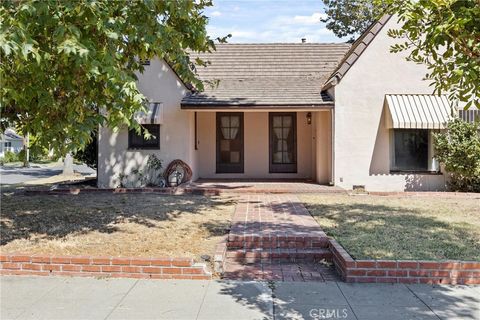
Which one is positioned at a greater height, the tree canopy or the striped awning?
the tree canopy

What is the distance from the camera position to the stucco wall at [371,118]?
15039 millimetres

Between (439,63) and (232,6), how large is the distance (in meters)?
9.98

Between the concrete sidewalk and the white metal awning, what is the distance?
922 cm

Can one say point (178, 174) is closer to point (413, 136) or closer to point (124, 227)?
point (124, 227)

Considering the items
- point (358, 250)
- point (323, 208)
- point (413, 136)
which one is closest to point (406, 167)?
point (413, 136)

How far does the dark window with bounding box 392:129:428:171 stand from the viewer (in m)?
15.3

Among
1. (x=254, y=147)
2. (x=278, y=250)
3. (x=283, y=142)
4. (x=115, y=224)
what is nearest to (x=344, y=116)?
(x=283, y=142)

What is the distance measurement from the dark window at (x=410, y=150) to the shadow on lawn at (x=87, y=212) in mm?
6586

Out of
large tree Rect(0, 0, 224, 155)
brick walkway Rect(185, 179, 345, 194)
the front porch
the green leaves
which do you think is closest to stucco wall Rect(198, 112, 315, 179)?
the front porch

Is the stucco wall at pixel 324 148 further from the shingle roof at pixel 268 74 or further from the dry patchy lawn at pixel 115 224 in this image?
the dry patchy lawn at pixel 115 224

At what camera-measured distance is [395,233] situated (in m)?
8.39

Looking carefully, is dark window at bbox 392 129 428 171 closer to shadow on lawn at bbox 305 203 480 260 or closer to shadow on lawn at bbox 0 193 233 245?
shadow on lawn at bbox 305 203 480 260

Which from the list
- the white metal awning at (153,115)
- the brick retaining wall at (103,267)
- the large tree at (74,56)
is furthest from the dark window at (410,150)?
the brick retaining wall at (103,267)

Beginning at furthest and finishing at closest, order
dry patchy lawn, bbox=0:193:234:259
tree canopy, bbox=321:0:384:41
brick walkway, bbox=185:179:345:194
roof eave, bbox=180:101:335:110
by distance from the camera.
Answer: tree canopy, bbox=321:0:384:41
roof eave, bbox=180:101:335:110
brick walkway, bbox=185:179:345:194
dry patchy lawn, bbox=0:193:234:259
